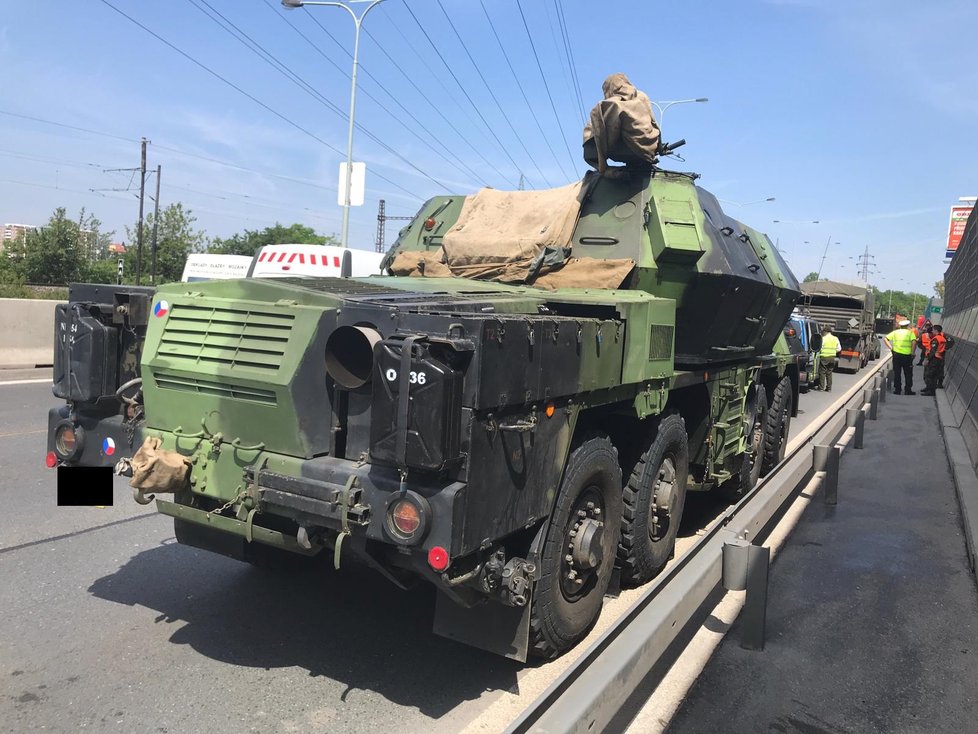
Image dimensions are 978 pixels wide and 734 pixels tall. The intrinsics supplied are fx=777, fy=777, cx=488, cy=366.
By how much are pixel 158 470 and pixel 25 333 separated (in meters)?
13.5

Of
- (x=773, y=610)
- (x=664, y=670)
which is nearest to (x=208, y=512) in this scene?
(x=664, y=670)

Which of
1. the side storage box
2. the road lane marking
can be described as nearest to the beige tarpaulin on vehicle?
the side storage box

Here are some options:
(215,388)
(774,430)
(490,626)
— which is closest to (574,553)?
(490,626)

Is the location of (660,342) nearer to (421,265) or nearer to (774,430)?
(421,265)

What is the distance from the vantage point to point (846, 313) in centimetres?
2633

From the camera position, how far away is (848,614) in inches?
182

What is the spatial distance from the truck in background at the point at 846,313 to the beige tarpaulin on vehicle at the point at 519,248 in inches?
879

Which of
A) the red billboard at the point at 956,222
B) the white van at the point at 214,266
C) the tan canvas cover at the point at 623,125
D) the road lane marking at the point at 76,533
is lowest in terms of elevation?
the road lane marking at the point at 76,533

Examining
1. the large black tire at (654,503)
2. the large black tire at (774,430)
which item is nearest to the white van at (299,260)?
the large black tire at (774,430)

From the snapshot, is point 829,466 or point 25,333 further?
point 25,333

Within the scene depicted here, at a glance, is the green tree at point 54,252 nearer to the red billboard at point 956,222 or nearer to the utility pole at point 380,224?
the utility pole at point 380,224

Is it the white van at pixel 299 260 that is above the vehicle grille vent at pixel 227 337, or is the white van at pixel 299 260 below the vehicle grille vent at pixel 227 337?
above

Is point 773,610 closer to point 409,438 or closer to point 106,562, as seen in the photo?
point 409,438

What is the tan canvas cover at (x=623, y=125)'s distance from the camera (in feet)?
17.4
